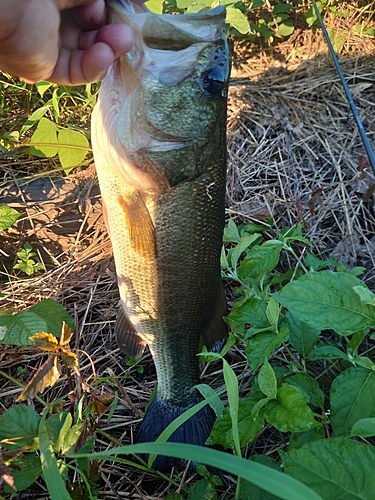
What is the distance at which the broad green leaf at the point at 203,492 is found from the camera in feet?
4.96

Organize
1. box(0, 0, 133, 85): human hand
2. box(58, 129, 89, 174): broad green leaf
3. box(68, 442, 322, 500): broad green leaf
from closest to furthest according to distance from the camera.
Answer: box(68, 442, 322, 500): broad green leaf, box(0, 0, 133, 85): human hand, box(58, 129, 89, 174): broad green leaf

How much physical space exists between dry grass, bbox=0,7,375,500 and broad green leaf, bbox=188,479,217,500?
27cm

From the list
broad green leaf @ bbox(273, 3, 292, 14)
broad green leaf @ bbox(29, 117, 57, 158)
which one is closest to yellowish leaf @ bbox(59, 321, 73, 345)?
broad green leaf @ bbox(29, 117, 57, 158)

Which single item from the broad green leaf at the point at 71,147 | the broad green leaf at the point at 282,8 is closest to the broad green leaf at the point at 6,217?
the broad green leaf at the point at 71,147

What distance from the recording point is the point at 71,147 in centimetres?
279

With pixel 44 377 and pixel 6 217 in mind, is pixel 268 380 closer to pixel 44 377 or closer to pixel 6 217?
pixel 44 377

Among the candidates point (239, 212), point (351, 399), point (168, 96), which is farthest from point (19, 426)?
point (239, 212)

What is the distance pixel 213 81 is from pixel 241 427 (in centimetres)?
138

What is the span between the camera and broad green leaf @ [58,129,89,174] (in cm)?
278

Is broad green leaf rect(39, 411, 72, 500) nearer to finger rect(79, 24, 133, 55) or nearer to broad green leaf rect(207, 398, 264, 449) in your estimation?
broad green leaf rect(207, 398, 264, 449)

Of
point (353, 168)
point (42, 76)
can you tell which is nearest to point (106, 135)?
point (42, 76)

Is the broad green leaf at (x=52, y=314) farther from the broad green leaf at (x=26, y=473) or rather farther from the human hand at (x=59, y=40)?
the human hand at (x=59, y=40)

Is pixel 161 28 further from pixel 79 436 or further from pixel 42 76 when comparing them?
pixel 79 436

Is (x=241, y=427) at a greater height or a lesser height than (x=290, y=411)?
lesser
